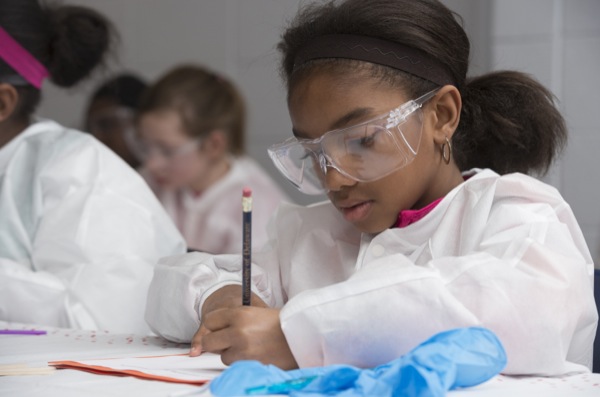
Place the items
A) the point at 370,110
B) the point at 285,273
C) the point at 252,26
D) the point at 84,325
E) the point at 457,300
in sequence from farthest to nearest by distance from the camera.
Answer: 1. the point at 252,26
2. the point at 84,325
3. the point at 285,273
4. the point at 370,110
5. the point at 457,300

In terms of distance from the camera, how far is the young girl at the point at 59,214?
191cm

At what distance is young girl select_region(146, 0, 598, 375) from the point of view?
1147 mm

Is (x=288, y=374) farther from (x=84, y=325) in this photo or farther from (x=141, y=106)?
(x=141, y=106)

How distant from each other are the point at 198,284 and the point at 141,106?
2473 millimetres

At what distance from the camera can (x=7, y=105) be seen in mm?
2145

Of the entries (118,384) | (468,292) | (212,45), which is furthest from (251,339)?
(212,45)

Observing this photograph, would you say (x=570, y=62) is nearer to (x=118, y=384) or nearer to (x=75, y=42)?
(x=75, y=42)

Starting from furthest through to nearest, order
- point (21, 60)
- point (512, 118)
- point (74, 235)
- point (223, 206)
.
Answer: point (223, 206) < point (21, 60) < point (74, 235) < point (512, 118)

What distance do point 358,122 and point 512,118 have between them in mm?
357

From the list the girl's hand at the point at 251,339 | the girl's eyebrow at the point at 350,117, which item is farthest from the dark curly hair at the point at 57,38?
the girl's hand at the point at 251,339

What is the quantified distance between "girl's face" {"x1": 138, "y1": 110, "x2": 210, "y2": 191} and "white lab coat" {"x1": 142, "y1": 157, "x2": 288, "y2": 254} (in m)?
0.06

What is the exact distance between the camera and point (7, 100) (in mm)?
2145

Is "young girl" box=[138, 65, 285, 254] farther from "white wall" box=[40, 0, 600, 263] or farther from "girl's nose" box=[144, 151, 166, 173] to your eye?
"white wall" box=[40, 0, 600, 263]

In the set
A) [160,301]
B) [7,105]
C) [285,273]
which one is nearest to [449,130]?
[285,273]
